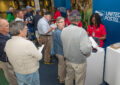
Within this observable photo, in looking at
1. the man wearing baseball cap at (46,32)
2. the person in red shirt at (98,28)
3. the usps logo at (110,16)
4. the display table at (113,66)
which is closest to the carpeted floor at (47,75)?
the man wearing baseball cap at (46,32)

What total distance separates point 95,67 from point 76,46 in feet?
3.03

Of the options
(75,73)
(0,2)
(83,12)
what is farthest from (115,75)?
(0,2)

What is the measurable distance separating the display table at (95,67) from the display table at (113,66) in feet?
0.44

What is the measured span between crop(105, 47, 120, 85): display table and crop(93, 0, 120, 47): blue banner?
0.84 metres

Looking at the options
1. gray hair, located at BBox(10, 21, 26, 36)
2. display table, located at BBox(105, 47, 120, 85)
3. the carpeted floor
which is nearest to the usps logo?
display table, located at BBox(105, 47, 120, 85)

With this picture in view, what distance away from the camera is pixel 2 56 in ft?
6.75

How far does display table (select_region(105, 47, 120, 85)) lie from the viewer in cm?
216

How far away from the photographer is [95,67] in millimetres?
2412

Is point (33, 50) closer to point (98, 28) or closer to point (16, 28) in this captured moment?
point (16, 28)

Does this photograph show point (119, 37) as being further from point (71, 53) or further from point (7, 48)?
point (7, 48)

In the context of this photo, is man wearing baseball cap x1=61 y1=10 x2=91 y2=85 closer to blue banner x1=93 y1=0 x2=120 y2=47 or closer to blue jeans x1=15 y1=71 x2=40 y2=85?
blue jeans x1=15 y1=71 x2=40 y2=85

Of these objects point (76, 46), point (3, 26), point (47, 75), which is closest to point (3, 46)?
point (3, 26)

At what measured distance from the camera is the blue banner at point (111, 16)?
280 centimetres

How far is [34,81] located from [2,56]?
72cm
